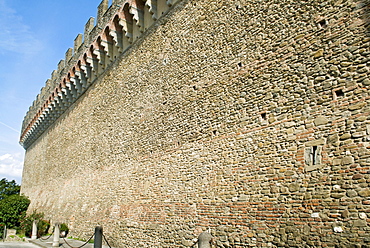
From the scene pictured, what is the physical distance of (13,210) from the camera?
1930cm

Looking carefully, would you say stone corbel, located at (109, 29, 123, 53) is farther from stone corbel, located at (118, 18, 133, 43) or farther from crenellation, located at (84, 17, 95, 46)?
crenellation, located at (84, 17, 95, 46)

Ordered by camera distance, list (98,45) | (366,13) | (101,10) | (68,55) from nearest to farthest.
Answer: (366,13) → (98,45) → (101,10) → (68,55)

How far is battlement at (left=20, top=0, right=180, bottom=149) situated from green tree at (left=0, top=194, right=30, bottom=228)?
4.93 metres

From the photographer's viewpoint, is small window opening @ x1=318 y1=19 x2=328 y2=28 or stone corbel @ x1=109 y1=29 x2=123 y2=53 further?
stone corbel @ x1=109 y1=29 x2=123 y2=53

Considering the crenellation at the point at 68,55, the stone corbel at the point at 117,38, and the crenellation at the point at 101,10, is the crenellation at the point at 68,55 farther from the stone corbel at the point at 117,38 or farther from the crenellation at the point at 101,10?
the stone corbel at the point at 117,38

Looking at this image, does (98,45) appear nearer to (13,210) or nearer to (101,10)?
(101,10)

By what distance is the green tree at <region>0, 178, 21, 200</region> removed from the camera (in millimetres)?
30594

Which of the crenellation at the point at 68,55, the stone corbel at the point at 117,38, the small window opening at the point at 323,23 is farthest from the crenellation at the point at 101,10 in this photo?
the small window opening at the point at 323,23

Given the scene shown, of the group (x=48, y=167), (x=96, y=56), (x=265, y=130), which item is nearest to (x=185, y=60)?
(x=265, y=130)

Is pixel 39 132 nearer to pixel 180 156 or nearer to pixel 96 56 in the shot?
pixel 96 56

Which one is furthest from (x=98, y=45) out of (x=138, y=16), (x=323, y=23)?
(x=323, y=23)

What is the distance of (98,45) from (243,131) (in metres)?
8.84

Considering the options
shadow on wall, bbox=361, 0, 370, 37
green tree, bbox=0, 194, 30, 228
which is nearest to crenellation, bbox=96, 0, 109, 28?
shadow on wall, bbox=361, 0, 370, 37

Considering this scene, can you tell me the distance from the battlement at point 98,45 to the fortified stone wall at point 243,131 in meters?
0.54
